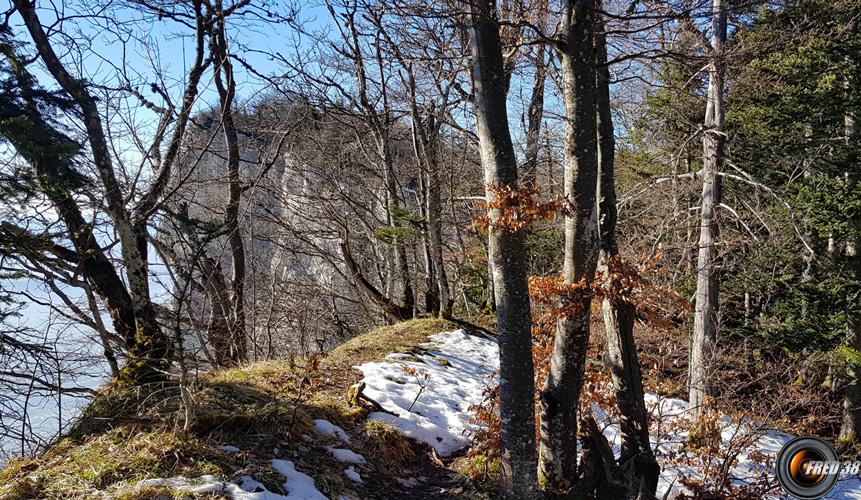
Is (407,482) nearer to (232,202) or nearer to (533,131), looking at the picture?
(232,202)

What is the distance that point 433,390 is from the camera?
583 centimetres

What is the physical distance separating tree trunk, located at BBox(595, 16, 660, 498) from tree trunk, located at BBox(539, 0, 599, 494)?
38cm

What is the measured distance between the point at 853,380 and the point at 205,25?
1391 cm

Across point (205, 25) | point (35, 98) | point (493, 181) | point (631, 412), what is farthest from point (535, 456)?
point (205, 25)

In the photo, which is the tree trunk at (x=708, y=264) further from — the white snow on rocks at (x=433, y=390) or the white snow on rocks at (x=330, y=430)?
the white snow on rocks at (x=330, y=430)

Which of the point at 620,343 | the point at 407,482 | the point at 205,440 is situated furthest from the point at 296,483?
the point at 620,343

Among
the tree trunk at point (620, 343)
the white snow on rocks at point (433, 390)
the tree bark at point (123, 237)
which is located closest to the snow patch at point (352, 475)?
the white snow on rocks at point (433, 390)

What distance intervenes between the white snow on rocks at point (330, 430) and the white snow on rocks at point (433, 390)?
519mm

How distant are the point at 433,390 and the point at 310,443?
213 cm

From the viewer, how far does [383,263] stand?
12250mm

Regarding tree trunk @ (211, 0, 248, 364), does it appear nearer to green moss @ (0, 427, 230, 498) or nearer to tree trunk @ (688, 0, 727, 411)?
green moss @ (0, 427, 230, 498)

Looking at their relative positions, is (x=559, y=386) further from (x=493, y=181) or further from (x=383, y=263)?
(x=383, y=263)

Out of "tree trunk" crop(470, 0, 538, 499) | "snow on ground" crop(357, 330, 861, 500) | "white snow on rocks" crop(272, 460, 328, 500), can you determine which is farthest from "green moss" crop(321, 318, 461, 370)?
"tree trunk" crop(470, 0, 538, 499)

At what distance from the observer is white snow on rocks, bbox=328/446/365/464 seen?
3973mm
